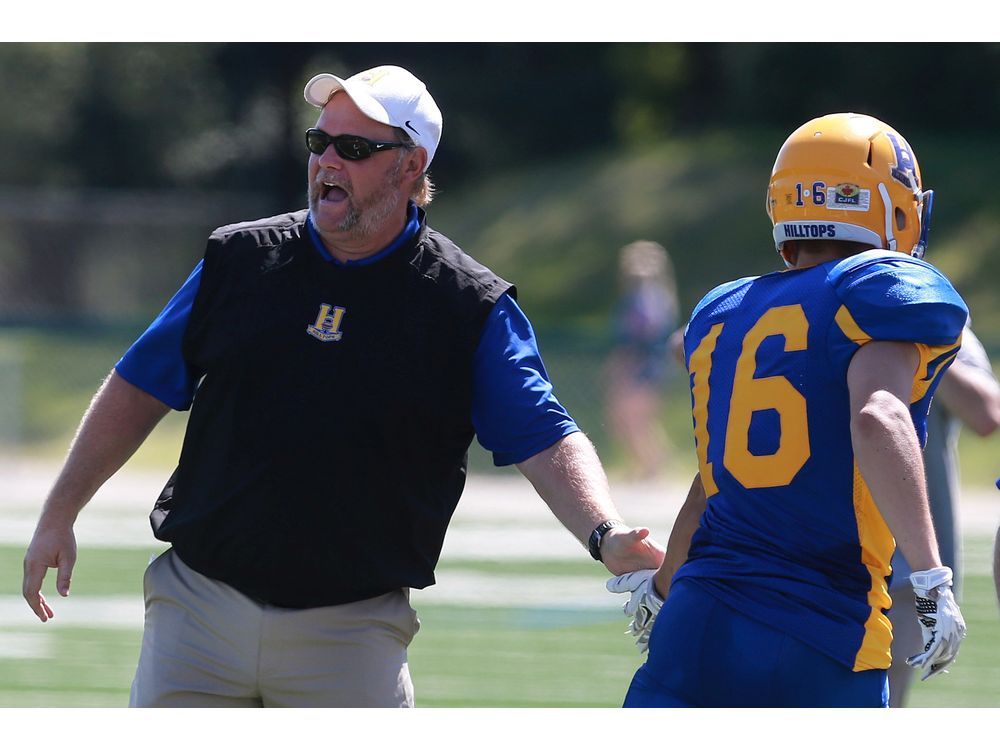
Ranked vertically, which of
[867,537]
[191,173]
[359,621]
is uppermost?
[191,173]

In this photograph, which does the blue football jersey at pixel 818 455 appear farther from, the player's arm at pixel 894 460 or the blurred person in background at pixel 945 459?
the blurred person in background at pixel 945 459

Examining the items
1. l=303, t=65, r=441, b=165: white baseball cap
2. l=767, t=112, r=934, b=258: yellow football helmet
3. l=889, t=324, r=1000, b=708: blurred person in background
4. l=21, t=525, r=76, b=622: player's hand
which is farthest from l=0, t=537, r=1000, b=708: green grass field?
l=767, t=112, r=934, b=258: yellow football helmet

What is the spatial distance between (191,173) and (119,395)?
107 ft

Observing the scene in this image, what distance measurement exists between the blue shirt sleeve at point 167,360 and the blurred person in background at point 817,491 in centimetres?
141

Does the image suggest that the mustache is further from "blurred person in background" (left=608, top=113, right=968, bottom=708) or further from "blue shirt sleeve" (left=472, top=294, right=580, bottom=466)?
"blurred person in background" (left=608, top=113, right=968, bottom=708)

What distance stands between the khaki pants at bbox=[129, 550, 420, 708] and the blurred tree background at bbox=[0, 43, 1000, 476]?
43.2ft

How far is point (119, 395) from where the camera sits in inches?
161

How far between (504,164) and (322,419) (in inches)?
1159

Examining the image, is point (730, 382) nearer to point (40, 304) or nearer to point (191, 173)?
point (40, 304)

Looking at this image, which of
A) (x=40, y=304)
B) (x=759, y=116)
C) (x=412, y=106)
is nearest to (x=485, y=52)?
(x=759, y=116)

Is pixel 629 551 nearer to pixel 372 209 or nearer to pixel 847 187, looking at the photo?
pixel 847 187

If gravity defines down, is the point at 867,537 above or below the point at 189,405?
below

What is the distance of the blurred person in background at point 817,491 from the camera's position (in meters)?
3.09

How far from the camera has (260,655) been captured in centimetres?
386
